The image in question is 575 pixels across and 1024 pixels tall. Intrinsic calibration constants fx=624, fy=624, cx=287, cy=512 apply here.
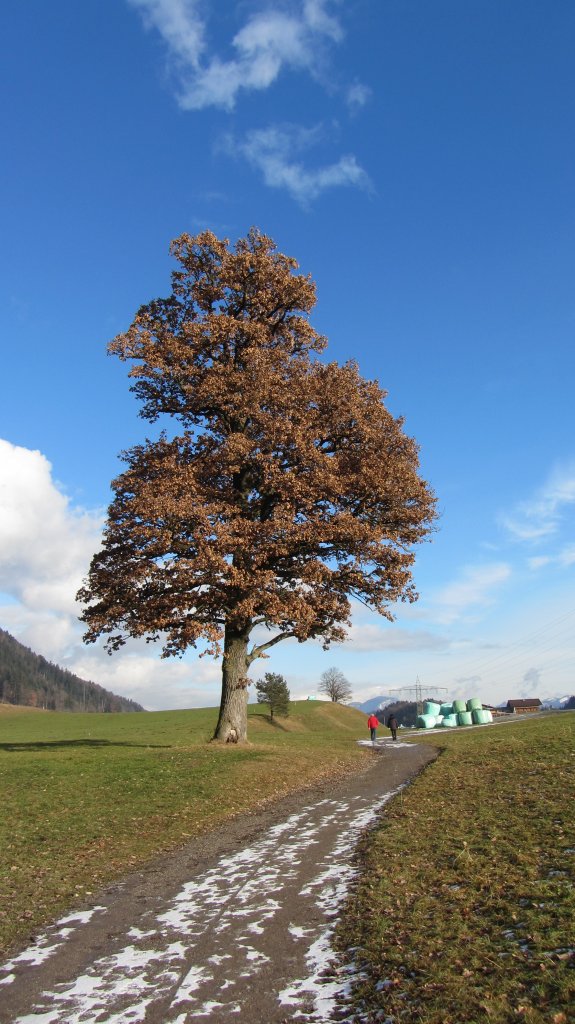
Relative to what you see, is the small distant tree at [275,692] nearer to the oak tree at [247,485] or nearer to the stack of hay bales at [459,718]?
the stack of hay bales at [459,718]

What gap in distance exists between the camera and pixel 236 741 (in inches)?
1133

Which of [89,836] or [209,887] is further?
[89,836]

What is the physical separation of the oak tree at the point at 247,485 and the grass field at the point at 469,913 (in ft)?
42.7

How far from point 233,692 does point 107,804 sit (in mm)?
11867

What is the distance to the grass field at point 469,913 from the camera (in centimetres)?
584

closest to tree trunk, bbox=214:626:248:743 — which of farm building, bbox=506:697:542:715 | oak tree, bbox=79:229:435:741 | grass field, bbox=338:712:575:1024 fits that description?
oak tree, bbox=79:229:435:741

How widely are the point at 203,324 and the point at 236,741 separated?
63.3ft

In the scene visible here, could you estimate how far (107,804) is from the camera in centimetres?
1745

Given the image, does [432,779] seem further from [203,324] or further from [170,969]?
[203,324]

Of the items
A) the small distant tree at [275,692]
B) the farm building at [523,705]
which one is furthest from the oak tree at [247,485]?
the farm building at [523,705]

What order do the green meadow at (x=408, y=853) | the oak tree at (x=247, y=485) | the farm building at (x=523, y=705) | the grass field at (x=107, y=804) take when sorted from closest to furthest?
the green meadow at (x=408, y=853)
the grass field at (x=107, y=804)
the oak tree at (x=247, y=485)
the farm building at (x=523, y=705)

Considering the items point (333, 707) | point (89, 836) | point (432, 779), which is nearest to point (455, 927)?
point (89, 836)

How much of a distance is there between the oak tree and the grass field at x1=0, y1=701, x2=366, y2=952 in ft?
15.9

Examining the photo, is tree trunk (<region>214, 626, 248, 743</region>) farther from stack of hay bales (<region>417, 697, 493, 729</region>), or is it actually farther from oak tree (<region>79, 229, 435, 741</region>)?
stack of hay bales (<region>417, 697, 493, 729</region>)
